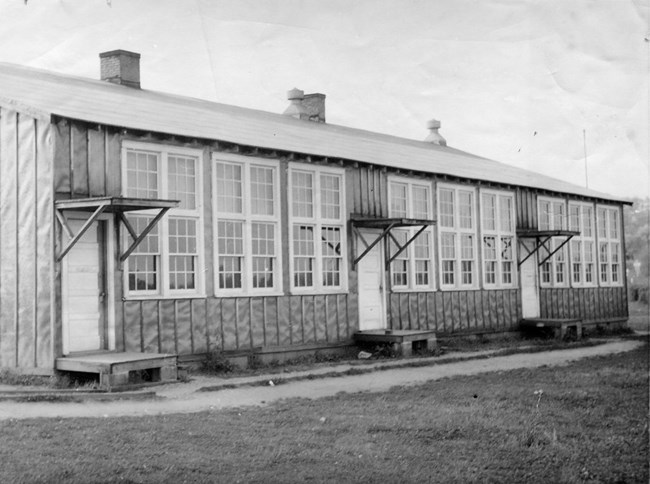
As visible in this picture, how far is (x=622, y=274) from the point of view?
33.4 m

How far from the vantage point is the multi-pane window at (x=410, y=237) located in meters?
22.9

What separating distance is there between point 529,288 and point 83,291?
16.9 m

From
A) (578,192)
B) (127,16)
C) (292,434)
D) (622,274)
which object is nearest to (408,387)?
(292,434)

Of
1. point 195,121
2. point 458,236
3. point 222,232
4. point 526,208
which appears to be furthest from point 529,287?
point 195,121

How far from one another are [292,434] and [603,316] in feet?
78.8

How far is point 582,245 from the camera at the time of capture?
3116 cm

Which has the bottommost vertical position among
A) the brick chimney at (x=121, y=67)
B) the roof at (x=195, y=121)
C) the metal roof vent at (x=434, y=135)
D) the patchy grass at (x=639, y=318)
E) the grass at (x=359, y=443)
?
the grass at (x=359, y=443)

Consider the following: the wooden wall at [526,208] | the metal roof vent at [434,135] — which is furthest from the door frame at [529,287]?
the metal roof vent at [434,135]

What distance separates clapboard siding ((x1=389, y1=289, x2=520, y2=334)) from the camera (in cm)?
2289

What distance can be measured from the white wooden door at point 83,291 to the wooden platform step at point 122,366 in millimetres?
380

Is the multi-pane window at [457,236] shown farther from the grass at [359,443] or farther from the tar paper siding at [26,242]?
the tar paper siding at [26,242]

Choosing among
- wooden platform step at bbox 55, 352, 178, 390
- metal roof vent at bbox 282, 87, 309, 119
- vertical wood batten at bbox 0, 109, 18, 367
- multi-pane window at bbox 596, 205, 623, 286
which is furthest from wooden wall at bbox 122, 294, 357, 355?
multi-pane window at bbox 596, 205, 623, 286

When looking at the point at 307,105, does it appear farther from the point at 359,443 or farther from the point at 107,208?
the point at 359,443

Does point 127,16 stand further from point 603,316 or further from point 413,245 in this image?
point 603,316
